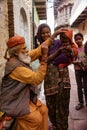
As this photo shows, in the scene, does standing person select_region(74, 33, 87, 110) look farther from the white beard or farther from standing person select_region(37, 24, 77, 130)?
the white beard

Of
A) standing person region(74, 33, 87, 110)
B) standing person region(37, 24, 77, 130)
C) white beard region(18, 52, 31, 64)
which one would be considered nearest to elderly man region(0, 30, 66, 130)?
white beard region(18, 52, 31, 64)

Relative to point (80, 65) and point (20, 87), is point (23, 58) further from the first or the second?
point (80, 65)

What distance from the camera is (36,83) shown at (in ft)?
10.6

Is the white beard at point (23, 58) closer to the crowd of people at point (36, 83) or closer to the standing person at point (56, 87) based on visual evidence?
the crowd of people at point (36, 83)

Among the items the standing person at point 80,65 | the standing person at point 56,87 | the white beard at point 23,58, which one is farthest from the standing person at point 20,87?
the standing person at point 80,65

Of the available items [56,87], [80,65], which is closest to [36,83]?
[56,87]

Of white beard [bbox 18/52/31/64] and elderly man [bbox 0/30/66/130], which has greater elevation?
white beard [bbox 18/52/31/64]

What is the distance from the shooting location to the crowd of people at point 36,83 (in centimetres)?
324

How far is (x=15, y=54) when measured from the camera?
3344 mm

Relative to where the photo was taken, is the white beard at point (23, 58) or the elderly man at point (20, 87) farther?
the white beard at point (23, 58)

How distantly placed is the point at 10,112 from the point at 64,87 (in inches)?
43.5

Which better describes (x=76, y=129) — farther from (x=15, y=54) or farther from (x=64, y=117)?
(x=15, y=54)

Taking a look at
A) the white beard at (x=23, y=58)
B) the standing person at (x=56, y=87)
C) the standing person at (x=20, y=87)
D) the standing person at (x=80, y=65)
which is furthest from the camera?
the standing person at (x=80, y=65)

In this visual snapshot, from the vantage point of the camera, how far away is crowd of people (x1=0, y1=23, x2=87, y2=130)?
3.24 m
